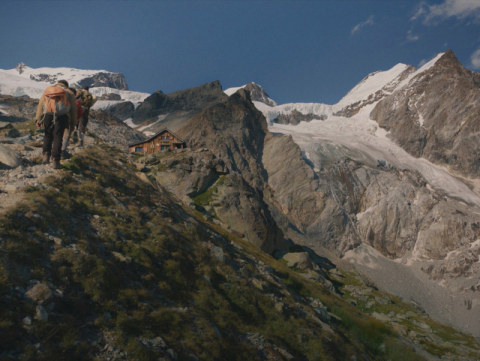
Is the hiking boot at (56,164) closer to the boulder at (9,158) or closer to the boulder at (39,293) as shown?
the boulder at (9,158)

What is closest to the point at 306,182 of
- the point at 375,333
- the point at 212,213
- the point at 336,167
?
the point at 336,167

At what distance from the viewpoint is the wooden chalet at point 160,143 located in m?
72.7

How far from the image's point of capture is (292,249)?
77.5m

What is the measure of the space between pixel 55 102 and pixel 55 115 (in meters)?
0.47

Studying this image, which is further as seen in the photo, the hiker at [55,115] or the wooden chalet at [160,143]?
the wooden chalet at [160,143]

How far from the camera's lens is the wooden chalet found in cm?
7269

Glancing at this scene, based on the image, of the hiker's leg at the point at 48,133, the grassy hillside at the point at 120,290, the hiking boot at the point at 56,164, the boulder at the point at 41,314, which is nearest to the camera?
the boulder at the point at 41,314

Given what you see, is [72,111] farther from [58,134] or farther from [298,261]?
[298,261]

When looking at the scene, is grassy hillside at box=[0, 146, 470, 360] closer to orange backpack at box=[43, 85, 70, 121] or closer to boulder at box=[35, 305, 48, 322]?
boulder at box=[35, 305, 48, 322]

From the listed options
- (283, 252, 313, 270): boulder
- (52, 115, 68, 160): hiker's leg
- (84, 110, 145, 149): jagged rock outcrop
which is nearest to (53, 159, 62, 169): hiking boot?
(52, 115, 68, 160): hiker's leg

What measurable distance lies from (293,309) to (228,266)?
142 inches

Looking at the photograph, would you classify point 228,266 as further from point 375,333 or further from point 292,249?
point 292,249

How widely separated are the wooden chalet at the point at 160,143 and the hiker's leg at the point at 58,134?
6249 cm

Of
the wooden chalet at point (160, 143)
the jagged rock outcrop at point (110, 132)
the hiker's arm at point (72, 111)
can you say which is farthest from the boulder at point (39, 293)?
the jagged rock outcrop at point (110, 132)
